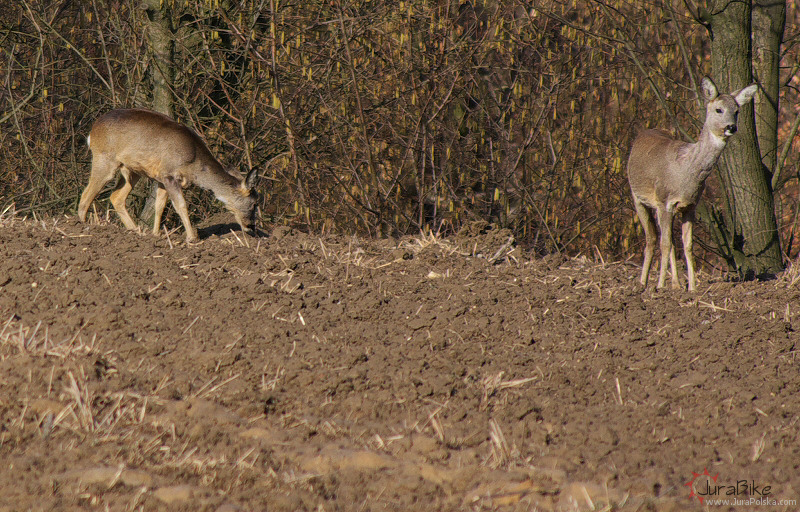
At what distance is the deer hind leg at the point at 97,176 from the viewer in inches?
317

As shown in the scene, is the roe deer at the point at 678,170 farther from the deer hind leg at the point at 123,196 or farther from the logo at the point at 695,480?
the deer hind leg at the point at 123,196

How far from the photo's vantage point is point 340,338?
4848 mm

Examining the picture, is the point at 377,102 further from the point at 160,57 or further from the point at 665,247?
the point at 665,247

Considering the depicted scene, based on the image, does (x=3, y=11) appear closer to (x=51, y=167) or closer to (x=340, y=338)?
(x=51, y=167)

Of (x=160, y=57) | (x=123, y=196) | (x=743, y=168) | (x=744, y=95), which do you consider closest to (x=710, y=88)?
(x=744, y=95)

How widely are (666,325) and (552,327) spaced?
0.83 meters

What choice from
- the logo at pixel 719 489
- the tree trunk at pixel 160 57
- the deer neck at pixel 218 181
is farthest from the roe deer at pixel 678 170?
the tree trunk at pixel 160 57

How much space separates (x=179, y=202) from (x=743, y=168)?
5.93m

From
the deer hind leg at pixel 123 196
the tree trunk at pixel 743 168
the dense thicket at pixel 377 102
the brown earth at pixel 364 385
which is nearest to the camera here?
the brown earth at pixel 364 385

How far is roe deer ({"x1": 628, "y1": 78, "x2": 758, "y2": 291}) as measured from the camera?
7.35 m

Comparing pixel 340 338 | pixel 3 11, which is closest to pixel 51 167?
pixel 3 11

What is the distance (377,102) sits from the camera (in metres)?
10.7

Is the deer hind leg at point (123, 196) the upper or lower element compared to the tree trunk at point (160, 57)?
lower

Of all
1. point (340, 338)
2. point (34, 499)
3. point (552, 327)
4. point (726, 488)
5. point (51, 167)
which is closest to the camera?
point (34, 499)
